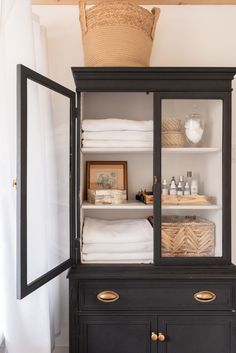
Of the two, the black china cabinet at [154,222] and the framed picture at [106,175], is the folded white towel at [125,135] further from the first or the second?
the framed picture at [106,175]

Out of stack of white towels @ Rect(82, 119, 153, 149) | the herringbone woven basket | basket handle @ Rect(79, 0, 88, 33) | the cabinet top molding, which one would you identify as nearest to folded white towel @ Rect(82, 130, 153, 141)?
stack of white towels @ Rect(82, 119, 153, 149)

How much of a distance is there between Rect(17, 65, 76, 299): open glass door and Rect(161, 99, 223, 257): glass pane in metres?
0.53

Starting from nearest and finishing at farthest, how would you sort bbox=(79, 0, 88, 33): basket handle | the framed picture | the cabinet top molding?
bbox=(79, 0, 88, 33): basket handle, the framed picture, the cabinet top molding

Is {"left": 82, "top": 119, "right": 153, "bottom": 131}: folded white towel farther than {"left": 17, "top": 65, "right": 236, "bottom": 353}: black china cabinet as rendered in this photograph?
Yes

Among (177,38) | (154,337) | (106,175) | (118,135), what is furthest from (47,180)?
(177,38)

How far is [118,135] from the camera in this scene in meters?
1.55

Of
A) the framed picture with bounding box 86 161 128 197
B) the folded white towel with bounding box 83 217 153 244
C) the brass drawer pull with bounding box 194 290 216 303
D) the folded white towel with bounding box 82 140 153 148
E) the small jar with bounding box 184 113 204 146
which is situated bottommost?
the brass drawer pull with bounding box 194 290 216 303

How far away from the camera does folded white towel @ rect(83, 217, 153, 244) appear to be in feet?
5.02

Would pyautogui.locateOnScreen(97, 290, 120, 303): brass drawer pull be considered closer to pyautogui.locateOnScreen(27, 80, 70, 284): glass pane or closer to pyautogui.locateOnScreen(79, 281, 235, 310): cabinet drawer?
pyautogui.locateOnScreen(79, 281, 235, 310): cabinet drawer

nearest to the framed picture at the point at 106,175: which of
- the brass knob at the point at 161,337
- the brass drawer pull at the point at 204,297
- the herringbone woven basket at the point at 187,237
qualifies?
the herringbone woven basket at the point at 187,237

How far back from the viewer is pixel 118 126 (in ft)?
5.11

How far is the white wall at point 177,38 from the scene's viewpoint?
185 cm

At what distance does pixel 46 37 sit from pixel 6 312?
1.64 metres

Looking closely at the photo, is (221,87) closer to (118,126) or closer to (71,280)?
(118,126)
